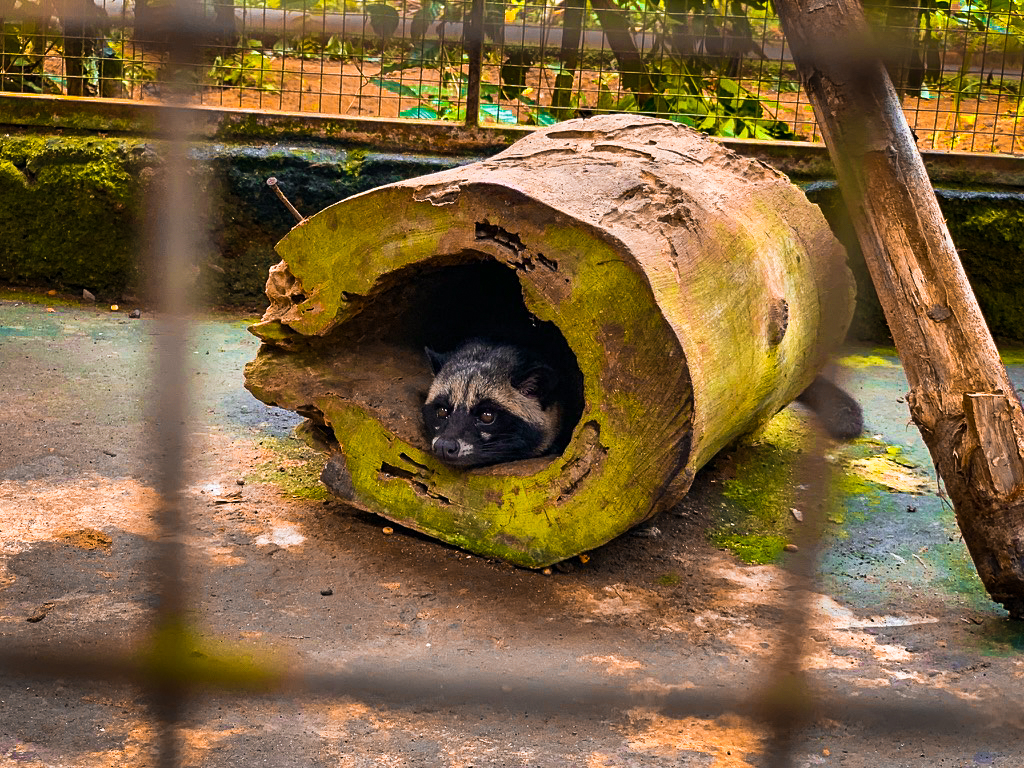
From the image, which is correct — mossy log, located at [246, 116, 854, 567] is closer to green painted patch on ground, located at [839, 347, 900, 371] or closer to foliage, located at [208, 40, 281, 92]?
green painted patch on ground, located at [839, 347, 900, 371]

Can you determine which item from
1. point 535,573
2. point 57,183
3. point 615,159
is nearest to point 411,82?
point 57,183

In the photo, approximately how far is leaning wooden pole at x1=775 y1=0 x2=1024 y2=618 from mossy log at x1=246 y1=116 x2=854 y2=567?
465mm

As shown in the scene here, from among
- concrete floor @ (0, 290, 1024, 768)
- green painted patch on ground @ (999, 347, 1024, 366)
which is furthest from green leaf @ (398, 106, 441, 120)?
green painted patch on ground @ (999, 347, 1024, 366)

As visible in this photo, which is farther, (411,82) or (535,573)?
(411,82)

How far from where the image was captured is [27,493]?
3.80 m

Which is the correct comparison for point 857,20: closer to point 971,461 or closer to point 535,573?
point 971,461

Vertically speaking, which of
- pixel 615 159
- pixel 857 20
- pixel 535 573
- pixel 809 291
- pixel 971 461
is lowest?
pixel 535 573

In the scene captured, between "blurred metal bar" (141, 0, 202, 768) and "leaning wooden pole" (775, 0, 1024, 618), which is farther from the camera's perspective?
"leaning wooden pole" (775, 0, 1024, 618)

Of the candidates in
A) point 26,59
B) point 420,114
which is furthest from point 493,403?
point 26,59

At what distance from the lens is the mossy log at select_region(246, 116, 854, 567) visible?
3188 millimetres

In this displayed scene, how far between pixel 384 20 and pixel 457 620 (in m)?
3.80

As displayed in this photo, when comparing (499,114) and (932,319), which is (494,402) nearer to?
(932,319)

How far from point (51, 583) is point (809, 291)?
2.67 meters

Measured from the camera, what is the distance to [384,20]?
5934 millimetres
